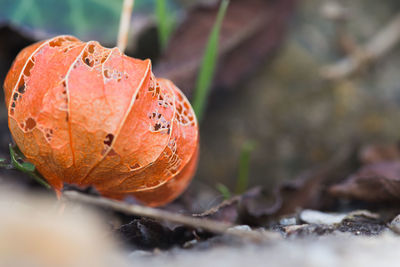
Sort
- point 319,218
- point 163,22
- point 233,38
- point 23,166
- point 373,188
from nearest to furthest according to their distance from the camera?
point 23,166, point 319,218, point 373,188, point 163,22, point 233,38

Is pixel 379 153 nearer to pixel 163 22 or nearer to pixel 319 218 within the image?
pixel 319 218

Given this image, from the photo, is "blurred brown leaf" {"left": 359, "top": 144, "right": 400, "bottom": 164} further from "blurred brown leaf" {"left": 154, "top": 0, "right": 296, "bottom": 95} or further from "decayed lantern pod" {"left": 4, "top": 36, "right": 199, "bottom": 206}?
"decayed lantern pod" {"left": 4, "top": 36, "right": 199, "bottom": 206}

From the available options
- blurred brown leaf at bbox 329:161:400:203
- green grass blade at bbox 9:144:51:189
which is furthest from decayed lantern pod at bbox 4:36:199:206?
blurred brown leaf at bbox 329:161:400:203

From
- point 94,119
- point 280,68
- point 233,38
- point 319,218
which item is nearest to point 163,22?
point 233,38

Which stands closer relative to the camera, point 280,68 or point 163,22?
point 163,22

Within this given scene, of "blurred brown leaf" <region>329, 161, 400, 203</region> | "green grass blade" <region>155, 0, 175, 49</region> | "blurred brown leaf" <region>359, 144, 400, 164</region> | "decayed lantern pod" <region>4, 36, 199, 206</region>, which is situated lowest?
"decayed lantern pod" <region>4, 36, 199, 206</region>

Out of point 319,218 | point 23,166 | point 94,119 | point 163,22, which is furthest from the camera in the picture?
point 163,22

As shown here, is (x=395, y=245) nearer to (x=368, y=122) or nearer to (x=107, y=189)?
(x=107, y=189)
